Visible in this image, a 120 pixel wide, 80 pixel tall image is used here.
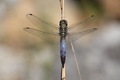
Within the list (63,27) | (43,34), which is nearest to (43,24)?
(43,34)

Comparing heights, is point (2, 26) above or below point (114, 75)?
above

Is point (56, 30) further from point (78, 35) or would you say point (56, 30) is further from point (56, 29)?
point (78, 35)

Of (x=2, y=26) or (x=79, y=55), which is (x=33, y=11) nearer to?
(x=2, y=26)

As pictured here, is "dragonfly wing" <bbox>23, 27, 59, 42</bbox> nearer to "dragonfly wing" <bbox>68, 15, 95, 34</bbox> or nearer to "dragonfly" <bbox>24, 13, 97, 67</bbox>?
"dragonfly" <bbox>24, 13, 97, 67</bbox>

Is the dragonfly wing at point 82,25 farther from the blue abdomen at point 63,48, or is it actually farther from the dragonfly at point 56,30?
the blue abdomen at point 63,48

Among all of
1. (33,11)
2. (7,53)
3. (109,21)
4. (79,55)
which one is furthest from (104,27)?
(7,53)

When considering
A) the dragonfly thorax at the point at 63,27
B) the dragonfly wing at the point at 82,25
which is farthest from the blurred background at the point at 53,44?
the dragonfly thorax at the point at 63,27
